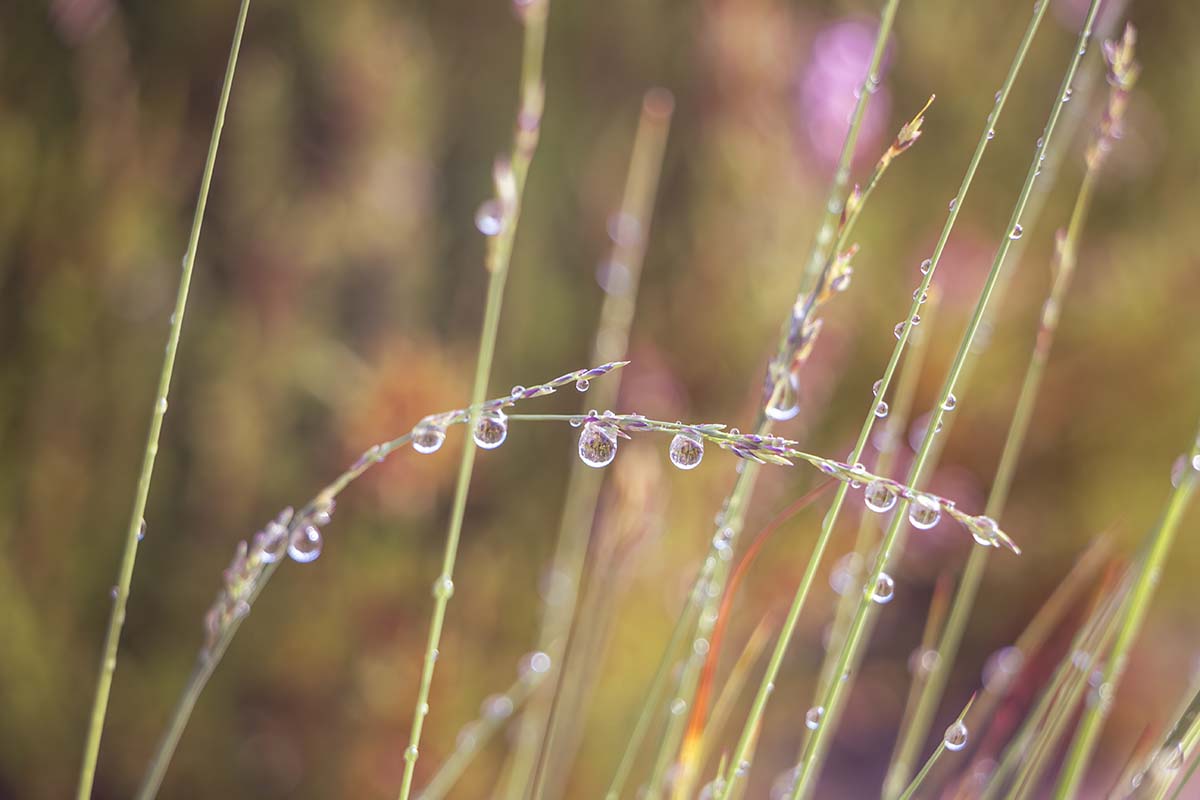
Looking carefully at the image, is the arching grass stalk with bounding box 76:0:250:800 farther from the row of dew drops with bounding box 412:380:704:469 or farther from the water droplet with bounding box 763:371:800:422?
the water droplet with bounding box 763:371:800:422

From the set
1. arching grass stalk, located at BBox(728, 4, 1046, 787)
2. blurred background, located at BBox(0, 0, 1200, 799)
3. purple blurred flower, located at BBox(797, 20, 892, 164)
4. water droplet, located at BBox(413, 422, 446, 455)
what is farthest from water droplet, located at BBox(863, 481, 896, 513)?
purple blurred flower, located at BBox(797, 20, 892, 164)

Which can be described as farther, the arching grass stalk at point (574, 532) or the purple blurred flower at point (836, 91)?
the purple blurred flower at point (836, 91)

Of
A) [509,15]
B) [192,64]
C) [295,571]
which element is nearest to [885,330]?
[509,15]

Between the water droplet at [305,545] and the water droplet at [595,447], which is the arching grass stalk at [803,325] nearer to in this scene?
the water droplet at [595,447]

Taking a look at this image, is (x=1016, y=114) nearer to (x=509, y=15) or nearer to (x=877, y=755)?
(x=509, y=15)

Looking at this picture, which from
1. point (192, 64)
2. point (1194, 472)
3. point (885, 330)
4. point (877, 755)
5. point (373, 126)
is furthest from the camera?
point (877, 755)

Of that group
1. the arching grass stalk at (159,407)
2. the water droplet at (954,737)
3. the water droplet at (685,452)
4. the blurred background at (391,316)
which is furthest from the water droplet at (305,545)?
the blurred background at (391,316)

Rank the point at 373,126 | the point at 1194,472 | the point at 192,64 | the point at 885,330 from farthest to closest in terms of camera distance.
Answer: the point at 885,330 < the point at 192,64 < the point at 373,126 < the point at 1194,472

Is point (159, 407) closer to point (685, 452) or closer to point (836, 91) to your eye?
point (685, 452)
